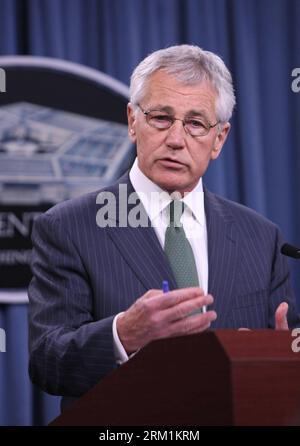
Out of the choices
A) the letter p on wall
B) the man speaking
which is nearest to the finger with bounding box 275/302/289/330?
the man speaking

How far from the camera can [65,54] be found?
2.97 meters

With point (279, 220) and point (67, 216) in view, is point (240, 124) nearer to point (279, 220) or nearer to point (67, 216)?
point (279, 220)

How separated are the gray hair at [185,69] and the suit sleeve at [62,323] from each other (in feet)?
1.24

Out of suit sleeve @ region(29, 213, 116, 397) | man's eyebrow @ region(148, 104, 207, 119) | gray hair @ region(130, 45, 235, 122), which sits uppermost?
gray hair @ region(130, 45, 235, 122)

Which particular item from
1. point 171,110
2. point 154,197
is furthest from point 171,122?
point 154,197

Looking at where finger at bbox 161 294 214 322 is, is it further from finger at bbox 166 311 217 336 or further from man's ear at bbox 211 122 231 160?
man's ear at bbox 211 122 231 160

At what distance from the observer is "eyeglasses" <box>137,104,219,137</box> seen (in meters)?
1.88

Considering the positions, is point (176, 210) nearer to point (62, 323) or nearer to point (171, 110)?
point (171, 110)

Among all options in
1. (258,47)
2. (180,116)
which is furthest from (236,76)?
(180,116)

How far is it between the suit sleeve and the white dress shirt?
207mm

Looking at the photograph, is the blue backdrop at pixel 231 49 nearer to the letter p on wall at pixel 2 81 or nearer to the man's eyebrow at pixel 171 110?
the letter p on wall at pixel 2 81

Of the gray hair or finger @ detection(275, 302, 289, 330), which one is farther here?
the gray hair

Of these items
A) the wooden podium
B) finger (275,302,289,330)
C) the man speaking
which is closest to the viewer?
the wooden podium
